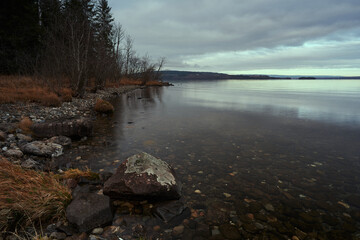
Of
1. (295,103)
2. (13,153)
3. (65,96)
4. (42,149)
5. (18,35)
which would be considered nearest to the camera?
(13,153)

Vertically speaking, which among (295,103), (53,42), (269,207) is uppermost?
(53,42)

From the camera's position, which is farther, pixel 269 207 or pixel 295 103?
pixel 295 103

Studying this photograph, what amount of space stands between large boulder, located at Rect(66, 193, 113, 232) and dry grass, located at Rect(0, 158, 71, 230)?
26 cm

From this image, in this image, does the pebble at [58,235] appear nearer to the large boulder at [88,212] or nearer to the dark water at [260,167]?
the large boulder at [88,212]

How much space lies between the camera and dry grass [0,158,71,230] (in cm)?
363

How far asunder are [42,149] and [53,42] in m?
18.2

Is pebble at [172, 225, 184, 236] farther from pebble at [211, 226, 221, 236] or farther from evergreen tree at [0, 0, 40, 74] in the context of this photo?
evergreen tree at [0, 0, 40, 74]

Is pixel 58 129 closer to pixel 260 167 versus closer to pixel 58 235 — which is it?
pixel 58 235

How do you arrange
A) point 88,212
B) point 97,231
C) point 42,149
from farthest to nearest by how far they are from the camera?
point 42,149
point 88,212
point 97,231

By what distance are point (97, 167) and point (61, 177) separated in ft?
4.21

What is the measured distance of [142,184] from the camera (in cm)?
455

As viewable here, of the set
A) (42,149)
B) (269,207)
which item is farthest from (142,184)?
(42,149)

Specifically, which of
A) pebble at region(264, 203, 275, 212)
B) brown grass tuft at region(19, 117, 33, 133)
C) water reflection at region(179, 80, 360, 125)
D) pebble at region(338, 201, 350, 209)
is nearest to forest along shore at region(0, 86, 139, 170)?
brown grass tuft at region(19, 117, 33, 133)

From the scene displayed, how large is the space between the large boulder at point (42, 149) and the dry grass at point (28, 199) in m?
2.60
